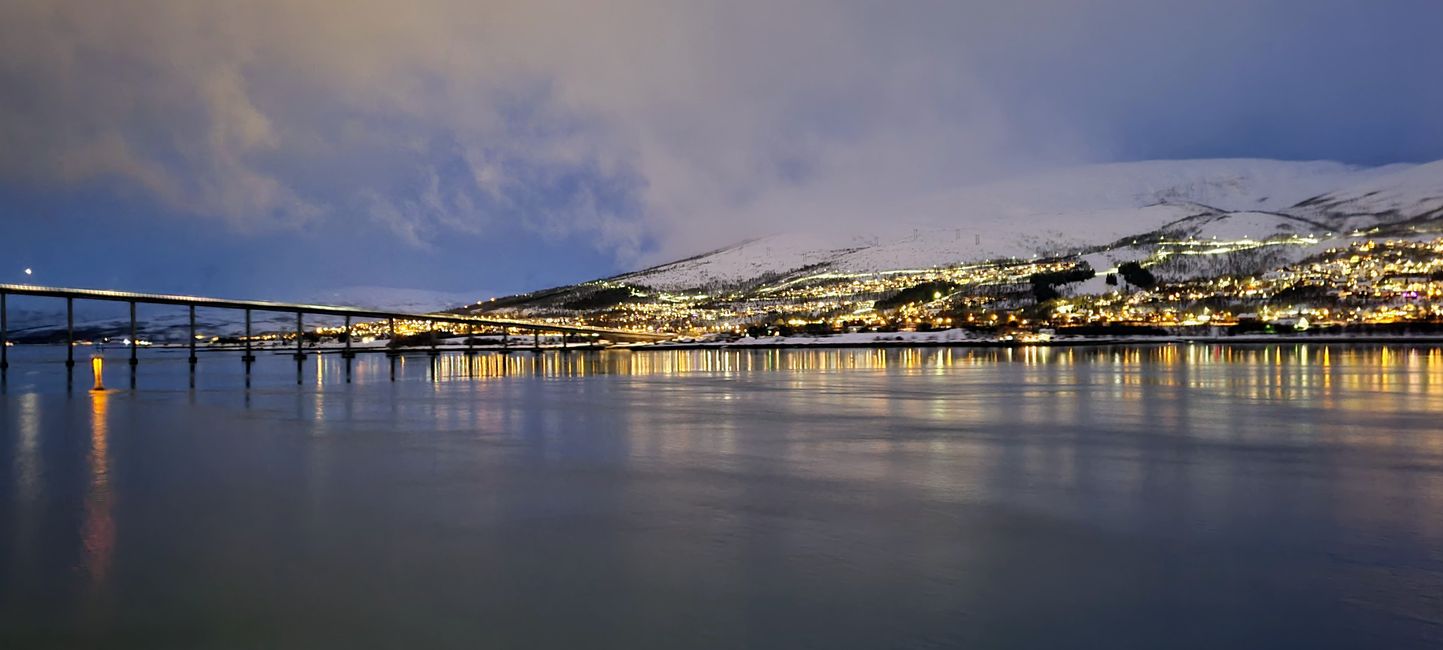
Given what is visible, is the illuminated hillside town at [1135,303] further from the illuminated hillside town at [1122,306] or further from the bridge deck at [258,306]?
the bridge deck at [258,306]

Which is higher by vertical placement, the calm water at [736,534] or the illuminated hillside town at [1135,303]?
the illuminated hillside town at [1135,303]

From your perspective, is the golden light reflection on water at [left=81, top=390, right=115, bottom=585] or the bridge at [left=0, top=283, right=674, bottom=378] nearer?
the golden light reflection on water at [left=81, top=390, right=115, bottom=585]

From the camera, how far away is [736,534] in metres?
9.69

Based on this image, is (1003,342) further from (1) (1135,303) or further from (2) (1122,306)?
(1) (1135,303)

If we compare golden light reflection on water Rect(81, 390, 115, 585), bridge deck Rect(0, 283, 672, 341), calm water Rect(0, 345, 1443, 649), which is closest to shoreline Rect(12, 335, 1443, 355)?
bridge deck Rect(0, 283, 672, 341)

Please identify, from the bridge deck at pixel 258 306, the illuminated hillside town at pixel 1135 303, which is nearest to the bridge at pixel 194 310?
the bridge deck at pixel 258 306

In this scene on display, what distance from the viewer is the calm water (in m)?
6.88

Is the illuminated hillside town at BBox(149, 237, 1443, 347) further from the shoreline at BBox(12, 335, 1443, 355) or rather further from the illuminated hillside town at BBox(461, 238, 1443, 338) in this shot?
the shoreline at BBox(12, 335, 1443, 355)

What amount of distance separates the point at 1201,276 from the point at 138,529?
623ft

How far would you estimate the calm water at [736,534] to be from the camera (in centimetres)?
688

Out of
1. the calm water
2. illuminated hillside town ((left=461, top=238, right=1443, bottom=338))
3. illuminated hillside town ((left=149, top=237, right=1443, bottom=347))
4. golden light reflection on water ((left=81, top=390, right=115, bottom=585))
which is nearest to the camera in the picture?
the calm water

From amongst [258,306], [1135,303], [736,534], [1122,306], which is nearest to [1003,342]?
[1122,306]

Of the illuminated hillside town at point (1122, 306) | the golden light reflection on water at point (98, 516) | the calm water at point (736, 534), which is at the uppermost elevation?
the illuminated hillside town at point (1122, 306)

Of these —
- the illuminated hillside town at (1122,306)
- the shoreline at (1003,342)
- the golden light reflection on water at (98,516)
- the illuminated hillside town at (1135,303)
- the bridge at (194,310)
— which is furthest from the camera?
the illuminated hillside town at (1135,303)
